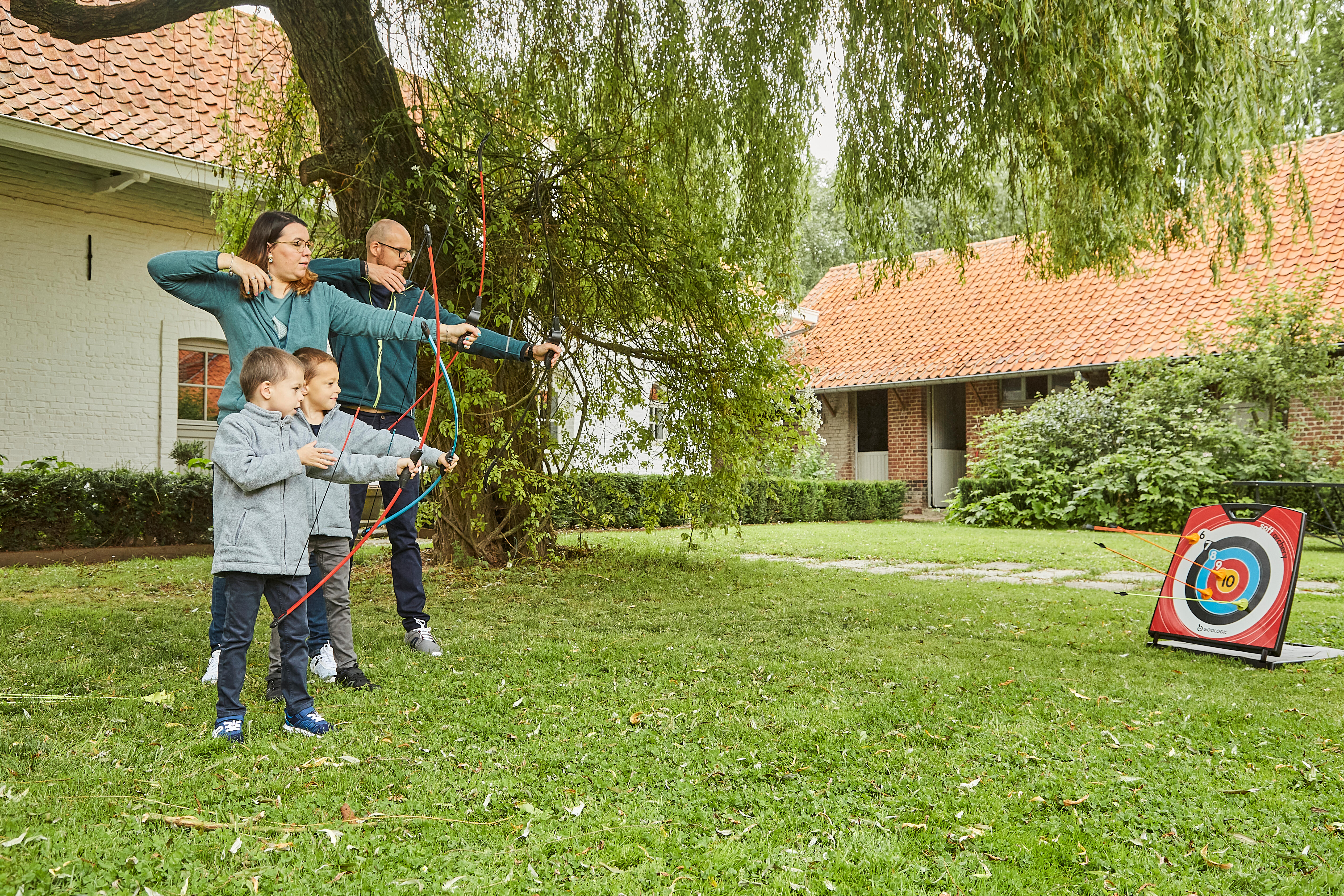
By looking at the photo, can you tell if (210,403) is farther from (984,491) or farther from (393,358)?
(984,491)

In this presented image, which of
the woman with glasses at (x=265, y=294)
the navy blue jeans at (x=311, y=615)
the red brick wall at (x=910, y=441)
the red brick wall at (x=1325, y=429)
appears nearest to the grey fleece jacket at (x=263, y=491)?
the woman with glasses at (x=265, y=294)

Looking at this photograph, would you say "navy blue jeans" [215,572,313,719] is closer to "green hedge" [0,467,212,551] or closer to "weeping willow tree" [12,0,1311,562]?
"weeping willow tree" [12,0,1311,562]

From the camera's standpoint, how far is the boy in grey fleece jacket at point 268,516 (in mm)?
2818

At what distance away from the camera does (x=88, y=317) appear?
9.05 metres

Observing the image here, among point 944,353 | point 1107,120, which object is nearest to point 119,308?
point 1107,120

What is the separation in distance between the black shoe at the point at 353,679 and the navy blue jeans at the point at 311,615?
0.49 ft

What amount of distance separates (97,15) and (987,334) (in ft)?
46.1

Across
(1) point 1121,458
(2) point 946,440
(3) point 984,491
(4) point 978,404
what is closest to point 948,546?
(1) point 1121,458

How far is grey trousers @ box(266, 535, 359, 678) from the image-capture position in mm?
3443

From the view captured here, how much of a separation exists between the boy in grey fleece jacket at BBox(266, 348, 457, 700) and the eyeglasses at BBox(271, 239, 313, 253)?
14.5 inches

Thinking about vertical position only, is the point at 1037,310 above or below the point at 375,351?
above

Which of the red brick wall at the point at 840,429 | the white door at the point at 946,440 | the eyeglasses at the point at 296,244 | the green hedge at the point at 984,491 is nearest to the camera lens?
the eyeglasses at the point at 296,244

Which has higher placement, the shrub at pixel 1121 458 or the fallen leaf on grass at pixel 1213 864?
the shrub at pixel 1121 458

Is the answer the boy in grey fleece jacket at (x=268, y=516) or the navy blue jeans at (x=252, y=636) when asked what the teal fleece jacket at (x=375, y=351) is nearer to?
the boy in grey fleece jacket at (x=268, y=516)
